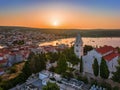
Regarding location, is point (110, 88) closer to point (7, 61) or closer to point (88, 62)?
point (88, 62)

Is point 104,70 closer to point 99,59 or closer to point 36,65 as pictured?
point 99,59

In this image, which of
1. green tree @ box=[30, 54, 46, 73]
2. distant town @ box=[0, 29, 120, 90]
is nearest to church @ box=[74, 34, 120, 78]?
distant town @ box=[0, 29, 120, 90]

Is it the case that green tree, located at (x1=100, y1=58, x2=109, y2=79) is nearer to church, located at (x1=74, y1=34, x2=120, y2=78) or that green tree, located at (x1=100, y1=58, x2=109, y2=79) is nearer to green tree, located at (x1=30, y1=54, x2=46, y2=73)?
church, located at (x1=74, y1=34, x2=120, y2=78)

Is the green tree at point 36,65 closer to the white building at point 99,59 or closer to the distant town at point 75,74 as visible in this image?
the distant town at point 75,74

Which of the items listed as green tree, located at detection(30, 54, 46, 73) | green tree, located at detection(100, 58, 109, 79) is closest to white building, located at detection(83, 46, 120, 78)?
green tree, located at detection(100, 58, 109, 79)

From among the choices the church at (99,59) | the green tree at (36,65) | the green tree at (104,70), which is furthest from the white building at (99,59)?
the green tree at (36,65)


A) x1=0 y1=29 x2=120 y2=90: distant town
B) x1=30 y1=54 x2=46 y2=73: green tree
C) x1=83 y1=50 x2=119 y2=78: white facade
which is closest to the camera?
x1=0 y1=29 x2=120 y2=90: distant town

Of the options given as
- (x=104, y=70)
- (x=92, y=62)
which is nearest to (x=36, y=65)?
(x=92, y=62)

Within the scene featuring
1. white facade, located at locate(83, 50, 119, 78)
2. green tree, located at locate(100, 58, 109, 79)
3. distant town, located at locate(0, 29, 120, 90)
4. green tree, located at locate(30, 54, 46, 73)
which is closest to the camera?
distant town, located at locate(0, 29, 120, 90)

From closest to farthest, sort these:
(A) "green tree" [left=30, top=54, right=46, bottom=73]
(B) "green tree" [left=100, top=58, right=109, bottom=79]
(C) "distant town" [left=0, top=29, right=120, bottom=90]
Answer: (C) "distant town" [left=0, top=29, right=120, bottom=90]
(B) "green tree" [left=100, top=58, right=109, bottom=79]
(A) "green tree" [left=30, top=54, right=46, bottom=73]

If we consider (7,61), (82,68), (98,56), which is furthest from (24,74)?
(7,61)

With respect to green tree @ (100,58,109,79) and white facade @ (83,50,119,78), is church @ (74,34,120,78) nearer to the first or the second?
white facade @ (83,50,119,78)

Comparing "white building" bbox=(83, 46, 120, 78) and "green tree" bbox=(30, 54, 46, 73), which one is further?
"green tree" bbox=(30, 54, 46, 73)
